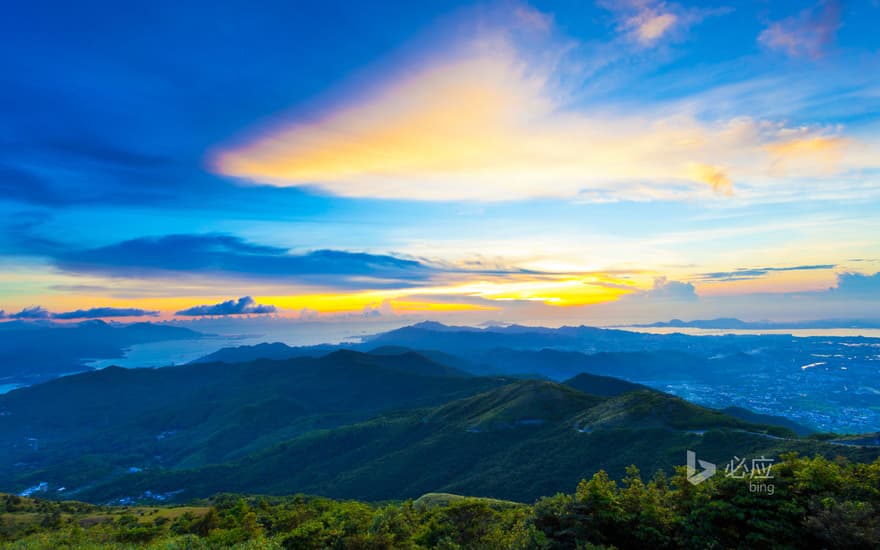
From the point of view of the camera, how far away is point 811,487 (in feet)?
103

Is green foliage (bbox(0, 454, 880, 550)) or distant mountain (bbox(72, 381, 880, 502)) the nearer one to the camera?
green foliage (bbox(0, 454, 880, 550))

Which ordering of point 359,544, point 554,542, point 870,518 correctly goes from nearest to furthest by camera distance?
point 870,518
point 554,542
point 359,544

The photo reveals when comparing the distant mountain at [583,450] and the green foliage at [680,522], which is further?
the distant mountain at [583,450]

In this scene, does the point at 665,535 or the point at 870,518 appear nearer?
the point at 870,518

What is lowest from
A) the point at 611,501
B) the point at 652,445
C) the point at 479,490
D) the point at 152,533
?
the point at 479,490

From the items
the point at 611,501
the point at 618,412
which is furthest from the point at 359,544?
the point at 618,412

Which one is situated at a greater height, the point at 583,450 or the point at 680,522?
the point at 680,522

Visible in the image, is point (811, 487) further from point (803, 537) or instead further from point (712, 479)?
point (712, 479)

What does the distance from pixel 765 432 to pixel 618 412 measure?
5241cm

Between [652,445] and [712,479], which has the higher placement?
[712,479]

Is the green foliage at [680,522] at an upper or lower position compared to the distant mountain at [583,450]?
upper

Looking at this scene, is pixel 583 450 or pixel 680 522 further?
pixel 583 450

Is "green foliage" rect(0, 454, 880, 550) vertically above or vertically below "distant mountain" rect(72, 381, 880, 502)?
above

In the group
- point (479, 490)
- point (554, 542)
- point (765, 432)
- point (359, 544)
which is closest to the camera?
point (554, 542)
